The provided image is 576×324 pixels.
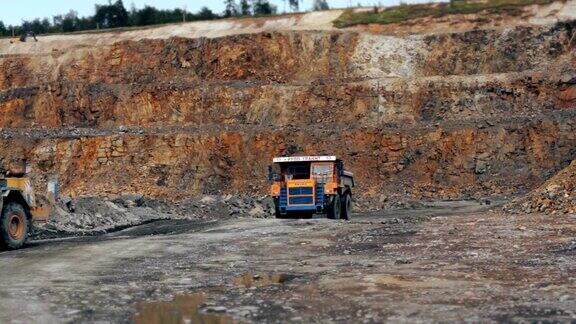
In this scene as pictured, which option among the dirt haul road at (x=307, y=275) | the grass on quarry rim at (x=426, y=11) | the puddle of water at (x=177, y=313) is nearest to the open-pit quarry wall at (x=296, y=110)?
the grass on quarry rim at (x=426, y=11)

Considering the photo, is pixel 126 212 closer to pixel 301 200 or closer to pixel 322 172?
pixel 301 200

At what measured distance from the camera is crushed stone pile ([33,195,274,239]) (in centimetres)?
2403

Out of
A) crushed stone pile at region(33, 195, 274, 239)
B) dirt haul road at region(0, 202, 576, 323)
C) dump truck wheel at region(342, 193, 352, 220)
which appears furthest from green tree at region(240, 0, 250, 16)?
dirt haul road at region(0, 202, 576, 323)

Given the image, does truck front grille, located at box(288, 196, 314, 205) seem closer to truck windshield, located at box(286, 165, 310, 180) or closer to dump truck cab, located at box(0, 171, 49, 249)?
truck windshield, located at box(286, 165, 310, 180)

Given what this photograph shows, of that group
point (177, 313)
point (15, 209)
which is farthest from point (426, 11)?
point (177, 313)

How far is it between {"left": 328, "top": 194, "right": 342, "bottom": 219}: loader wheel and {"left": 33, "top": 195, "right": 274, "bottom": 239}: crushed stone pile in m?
4.73

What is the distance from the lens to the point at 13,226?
1909 centimetres

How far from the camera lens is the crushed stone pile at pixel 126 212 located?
2403 centimetres

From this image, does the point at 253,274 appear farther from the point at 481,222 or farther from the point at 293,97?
the point at 293,97

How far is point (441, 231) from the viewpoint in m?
19.7

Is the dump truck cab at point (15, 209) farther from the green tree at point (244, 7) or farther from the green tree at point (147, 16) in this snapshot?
the green tree at point (244, 7)

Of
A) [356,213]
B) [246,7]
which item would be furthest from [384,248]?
[246,7]

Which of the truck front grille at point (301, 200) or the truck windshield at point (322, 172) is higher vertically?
the truck windshield at point (322, 172)

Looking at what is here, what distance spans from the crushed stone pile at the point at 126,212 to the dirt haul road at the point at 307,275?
274cm
